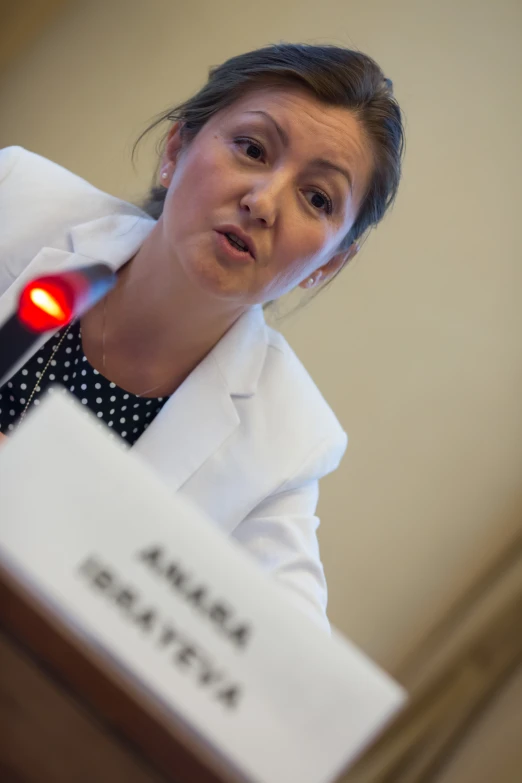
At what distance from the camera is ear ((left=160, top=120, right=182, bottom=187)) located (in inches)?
27.8

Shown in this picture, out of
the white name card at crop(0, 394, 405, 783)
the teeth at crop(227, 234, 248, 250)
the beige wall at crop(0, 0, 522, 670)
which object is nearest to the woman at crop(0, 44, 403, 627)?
the teeth at crop(227, 234, 248, 250)

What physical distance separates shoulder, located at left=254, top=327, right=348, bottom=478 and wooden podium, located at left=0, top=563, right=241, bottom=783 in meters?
0.49

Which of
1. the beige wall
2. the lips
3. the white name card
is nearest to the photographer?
the white name card

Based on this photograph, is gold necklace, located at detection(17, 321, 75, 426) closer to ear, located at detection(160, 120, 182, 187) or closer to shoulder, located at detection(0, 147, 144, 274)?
shoulder, located at detection(0, 147, 144, 274)

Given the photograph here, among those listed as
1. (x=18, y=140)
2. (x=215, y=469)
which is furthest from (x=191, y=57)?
(x=215, y=469)

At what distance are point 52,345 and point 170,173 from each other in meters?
0.25

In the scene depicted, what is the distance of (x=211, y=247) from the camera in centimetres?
57

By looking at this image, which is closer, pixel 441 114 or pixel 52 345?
pixel 52 345

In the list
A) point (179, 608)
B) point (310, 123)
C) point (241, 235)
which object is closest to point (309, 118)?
point (310, 123)

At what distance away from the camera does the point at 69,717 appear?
23cm

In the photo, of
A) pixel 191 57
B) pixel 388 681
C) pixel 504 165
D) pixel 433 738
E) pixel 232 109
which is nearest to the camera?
pixel 388 681

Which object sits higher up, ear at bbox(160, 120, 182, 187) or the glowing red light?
ear at bbox(160, 120, 182, 187)

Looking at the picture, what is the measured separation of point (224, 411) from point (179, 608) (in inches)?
18.6

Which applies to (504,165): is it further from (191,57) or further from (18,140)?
(18,140)
